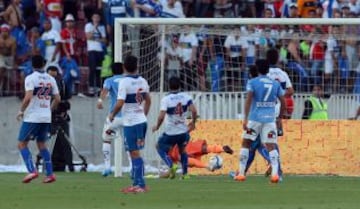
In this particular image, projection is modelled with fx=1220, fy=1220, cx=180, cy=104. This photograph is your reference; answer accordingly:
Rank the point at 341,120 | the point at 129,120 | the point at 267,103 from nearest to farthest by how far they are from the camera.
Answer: the point at 129,120
the point at 267,103
the point at 341,120

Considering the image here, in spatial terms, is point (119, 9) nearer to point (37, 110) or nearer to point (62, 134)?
point (62, 134)

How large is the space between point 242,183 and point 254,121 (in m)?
1.15

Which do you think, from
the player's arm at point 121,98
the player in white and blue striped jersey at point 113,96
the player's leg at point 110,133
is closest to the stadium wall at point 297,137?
the player's leg at point 110,133

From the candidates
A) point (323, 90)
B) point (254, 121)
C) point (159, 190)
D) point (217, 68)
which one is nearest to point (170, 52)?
point (217, 68)

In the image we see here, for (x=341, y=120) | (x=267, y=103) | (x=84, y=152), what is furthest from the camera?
(x=84, y=152)

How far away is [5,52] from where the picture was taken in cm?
3033

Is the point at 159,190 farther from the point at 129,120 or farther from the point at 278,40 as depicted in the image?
the point at 278,40

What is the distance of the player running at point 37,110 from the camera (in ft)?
68.5

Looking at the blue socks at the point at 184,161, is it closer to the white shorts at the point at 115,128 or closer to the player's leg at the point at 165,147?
the player's leg at the point at 165,147

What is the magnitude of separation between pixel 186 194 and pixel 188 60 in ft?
33.1

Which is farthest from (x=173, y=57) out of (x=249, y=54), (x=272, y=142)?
(x=272, y=142)

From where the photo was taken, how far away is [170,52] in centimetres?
2802

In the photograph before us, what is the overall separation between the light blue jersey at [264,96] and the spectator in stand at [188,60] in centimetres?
682

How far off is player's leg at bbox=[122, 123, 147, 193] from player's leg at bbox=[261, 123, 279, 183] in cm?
331
